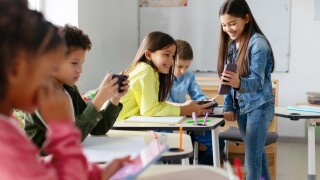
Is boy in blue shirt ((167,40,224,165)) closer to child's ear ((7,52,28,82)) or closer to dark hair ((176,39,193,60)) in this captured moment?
dark hair ((176,39,193,60))

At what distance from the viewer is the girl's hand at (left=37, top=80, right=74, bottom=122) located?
634 millimetres

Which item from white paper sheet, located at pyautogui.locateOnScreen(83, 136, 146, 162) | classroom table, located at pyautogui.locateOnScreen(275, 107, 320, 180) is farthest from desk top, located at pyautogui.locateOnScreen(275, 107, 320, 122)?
white paper sheet, located at pyautogui.locateOnScreen(83, 136, 146, 162)

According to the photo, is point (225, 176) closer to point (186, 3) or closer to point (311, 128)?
point (311, 128)

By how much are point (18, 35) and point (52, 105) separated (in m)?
0.12

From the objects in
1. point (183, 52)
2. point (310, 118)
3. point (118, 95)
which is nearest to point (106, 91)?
point (118, 95)

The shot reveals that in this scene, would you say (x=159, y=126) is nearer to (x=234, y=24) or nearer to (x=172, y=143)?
(x=172, y=143)

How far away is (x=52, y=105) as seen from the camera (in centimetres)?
66

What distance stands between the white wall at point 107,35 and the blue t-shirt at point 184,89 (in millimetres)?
1058

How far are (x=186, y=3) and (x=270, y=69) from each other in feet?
9.60

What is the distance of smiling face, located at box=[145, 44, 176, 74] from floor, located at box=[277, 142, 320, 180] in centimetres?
174

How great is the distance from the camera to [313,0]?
5.06 meters

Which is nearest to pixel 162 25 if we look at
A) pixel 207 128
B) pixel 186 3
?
pixel 186 3

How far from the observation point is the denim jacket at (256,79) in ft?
7.45

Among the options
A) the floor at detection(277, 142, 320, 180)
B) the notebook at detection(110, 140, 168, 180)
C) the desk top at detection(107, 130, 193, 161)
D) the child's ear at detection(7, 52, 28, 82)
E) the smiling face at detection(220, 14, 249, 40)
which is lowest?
the floor at detection(277, 142, 320, 180)
